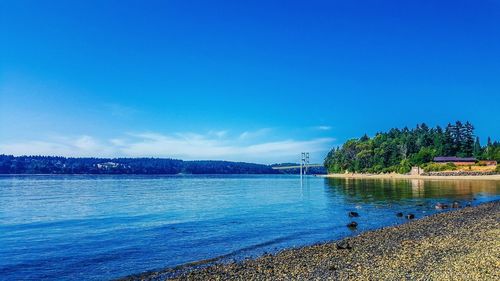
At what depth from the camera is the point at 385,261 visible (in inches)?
634

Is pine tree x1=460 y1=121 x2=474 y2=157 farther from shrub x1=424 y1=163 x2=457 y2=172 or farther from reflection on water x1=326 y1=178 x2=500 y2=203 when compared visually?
reflection on water x1=326 y1=178 x2=500 y2=203

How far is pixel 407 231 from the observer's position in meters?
25.1

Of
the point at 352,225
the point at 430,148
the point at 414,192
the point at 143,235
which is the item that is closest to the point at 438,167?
the point at 430,148

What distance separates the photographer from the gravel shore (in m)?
13.8

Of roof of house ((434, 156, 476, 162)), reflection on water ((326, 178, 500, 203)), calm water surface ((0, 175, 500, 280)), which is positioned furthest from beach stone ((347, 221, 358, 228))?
roof of house ((434, 156, 476, 162))

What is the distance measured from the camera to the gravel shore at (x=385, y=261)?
13.8m

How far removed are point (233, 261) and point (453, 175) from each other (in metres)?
141

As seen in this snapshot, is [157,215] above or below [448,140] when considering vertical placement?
below

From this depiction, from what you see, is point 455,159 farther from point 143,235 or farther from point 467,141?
point 143,235

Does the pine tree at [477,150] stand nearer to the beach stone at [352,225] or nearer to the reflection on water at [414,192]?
the reflection on water at [414,192]

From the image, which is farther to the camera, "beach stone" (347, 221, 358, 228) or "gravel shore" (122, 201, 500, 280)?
"beach stone" (347, 221, 358, 228)

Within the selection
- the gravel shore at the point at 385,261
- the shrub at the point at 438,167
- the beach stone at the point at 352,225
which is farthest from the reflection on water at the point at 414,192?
the shrub at the point at 438,167

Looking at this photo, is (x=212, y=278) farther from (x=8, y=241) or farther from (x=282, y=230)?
(x=8, y=241)

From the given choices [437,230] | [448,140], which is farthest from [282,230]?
[448,140]
